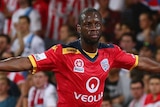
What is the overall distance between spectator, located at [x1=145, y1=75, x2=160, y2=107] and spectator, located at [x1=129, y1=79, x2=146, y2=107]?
165 millimetres

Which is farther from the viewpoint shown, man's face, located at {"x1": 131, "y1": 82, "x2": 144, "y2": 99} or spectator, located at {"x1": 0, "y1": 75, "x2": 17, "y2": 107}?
spectator, located at {"x1": 0, "y1": 75, "x2": 17, "y2": 107}

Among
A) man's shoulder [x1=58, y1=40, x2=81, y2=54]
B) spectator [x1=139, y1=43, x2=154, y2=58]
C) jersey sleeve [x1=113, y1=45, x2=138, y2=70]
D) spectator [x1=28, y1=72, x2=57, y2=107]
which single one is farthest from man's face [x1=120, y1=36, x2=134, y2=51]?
man's shoulder [x1=58, y1=40, x2=81, y2=54]

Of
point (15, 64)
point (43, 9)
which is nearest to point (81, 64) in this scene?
point (15, 64)

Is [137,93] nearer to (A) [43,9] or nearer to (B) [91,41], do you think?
(B) [91,41]

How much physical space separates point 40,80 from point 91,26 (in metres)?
3.43

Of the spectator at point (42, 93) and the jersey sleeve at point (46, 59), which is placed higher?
the jersey sleeve at point (46, 59)

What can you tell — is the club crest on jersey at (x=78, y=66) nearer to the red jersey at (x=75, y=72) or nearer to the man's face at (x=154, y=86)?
the red jersey at (x=75, y=72)

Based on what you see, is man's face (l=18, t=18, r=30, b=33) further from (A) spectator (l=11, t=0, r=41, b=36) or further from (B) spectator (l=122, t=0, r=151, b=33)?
(B) spectator (l=122, t=0, r=151, b=33)

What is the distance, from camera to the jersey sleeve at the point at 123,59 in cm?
632

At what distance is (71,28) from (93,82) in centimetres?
527

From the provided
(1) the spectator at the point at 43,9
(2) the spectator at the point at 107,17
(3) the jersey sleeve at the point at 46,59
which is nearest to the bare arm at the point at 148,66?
(3) the jersey sleeve at the point at 46,59

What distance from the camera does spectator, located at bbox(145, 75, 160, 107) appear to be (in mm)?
8666

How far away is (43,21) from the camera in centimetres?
1217

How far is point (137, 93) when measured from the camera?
353 inches
